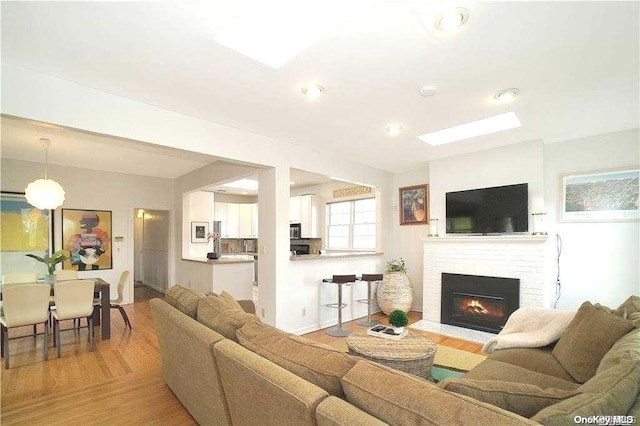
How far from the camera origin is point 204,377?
1.85 metres

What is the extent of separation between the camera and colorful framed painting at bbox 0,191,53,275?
5.15 m

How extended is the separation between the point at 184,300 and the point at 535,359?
2693mm

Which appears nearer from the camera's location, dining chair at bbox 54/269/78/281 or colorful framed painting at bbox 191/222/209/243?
dining chair at bbox 54/269/78/281

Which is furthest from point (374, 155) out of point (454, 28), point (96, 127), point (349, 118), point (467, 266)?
point (96, 127)

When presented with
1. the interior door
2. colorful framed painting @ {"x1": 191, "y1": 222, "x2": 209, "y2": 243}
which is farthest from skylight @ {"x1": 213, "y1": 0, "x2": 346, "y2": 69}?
the interior door

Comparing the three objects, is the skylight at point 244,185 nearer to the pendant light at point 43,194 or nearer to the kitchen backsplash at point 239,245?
the kitchen backsplash at point 239,245

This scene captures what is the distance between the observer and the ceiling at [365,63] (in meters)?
1.80

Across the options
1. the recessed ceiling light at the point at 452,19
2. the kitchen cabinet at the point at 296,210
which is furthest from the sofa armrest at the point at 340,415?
the kitchen cabinet at the point at 296,210

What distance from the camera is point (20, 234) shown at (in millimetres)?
5262

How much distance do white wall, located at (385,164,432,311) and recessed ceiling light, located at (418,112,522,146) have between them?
1.40 m

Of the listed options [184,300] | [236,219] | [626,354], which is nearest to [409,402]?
[626,354]

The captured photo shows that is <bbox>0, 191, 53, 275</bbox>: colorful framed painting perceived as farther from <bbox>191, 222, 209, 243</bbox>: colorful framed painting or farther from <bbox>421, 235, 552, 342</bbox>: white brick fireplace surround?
<bbox>421, 235, 552, 342</bbox>: white brick fireplace surround

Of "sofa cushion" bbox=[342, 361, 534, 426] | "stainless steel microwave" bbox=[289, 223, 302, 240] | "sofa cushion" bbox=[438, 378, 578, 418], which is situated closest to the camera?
"sofa cushion" bbox=[342, 361, 534, 426]

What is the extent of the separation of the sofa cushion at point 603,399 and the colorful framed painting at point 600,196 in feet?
12.1
